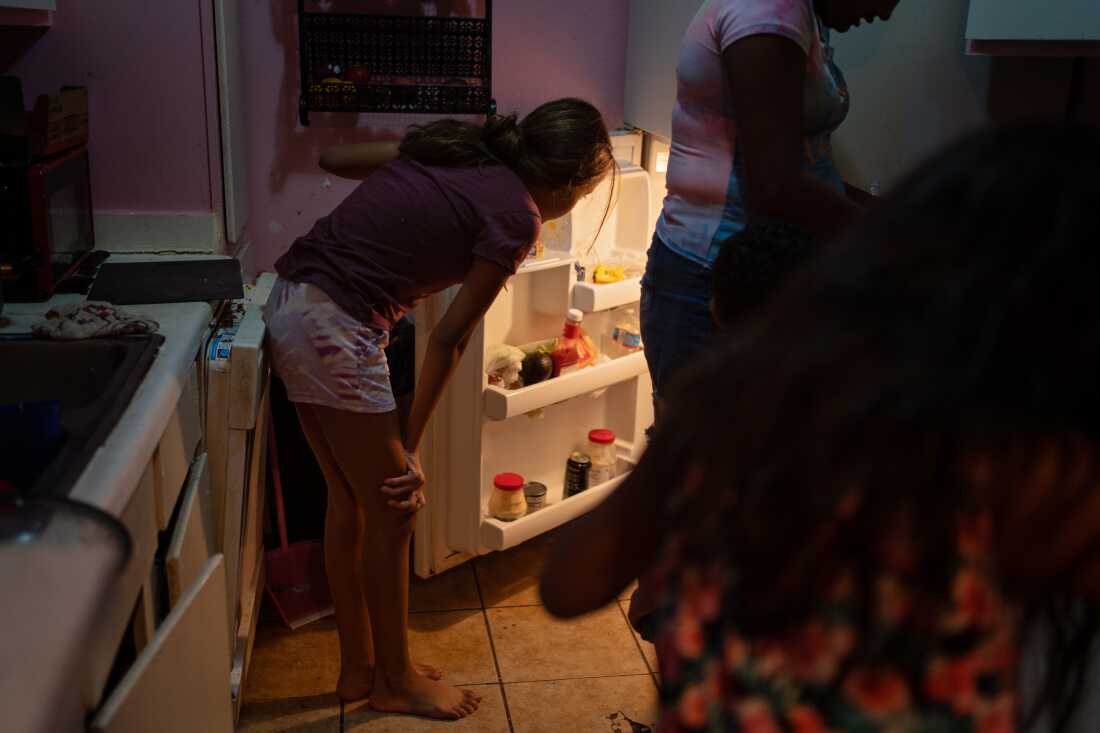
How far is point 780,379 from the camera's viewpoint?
1.98ft

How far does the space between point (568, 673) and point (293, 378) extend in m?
0.93

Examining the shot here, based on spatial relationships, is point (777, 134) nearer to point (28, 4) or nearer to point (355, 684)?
point (28, 4)

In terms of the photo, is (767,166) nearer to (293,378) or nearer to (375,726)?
(293,378)

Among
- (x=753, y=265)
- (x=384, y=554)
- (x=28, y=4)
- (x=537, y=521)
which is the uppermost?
(x=28, y=4)

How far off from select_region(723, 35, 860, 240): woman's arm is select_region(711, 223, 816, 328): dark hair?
0.11 metres

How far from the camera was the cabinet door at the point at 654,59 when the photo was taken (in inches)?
102

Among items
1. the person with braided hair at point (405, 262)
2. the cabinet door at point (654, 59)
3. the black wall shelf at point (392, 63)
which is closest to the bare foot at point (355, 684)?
the person with braided hair at point (405, 262)

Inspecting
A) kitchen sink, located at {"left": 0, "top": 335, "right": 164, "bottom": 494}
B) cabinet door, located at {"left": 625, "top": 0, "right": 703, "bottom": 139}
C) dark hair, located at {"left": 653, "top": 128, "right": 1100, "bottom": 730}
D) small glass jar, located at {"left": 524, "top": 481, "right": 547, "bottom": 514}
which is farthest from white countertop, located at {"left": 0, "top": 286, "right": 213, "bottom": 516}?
cabinet door, located at {"left": 625, "top": 0, "right": 703, "bottom": 139}

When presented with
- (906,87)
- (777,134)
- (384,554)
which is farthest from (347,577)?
(906,87)

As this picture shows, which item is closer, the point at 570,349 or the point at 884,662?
the point at 884,662

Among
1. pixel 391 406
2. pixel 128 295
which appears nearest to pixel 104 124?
pixel 128 295

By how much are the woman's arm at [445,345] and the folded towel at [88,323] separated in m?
0.50

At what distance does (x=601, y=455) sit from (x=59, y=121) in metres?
1.49

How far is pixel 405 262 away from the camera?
195 centimetres
